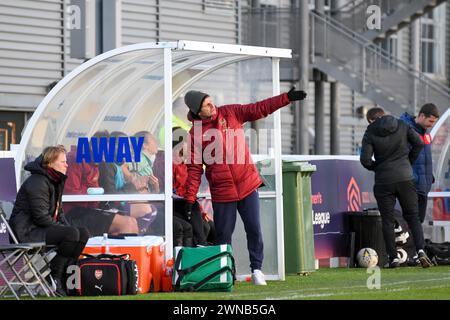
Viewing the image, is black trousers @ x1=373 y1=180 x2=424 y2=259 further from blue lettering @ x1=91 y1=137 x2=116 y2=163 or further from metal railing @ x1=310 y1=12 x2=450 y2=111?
metal railing @ x1=310 y1=12 x2=450 y2=111

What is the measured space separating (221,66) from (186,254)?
338 centimetres

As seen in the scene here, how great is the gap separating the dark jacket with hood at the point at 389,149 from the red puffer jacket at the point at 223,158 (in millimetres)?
3324

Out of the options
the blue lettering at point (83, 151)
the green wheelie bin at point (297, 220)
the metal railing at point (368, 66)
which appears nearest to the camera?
the blue lettering at point (83, 151)

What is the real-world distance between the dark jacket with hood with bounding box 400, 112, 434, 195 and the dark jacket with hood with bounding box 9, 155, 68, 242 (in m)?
6.02

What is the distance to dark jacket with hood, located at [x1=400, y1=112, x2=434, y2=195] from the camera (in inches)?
747

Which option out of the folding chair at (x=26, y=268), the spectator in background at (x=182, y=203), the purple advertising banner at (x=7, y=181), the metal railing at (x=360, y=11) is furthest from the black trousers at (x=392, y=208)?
the metal railing at (x=360, y=11)

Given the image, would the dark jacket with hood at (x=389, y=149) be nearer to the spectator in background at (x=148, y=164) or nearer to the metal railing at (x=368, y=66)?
the spectator in background at (x=148, y=164)

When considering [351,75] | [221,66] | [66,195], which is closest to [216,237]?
[66,195]

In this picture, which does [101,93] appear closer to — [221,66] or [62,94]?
[62,94]

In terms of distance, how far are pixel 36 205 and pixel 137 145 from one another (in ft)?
5.67

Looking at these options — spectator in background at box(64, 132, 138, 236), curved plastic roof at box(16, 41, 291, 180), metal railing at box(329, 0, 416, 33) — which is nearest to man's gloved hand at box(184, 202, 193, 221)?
spectator in background at box(64, 132, 138, 236)

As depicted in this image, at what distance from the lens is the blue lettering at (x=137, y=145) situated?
607 inches

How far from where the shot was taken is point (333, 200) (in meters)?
19.9

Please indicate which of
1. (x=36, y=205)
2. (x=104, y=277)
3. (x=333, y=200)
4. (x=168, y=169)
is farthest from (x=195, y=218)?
(x=333, y=200)
